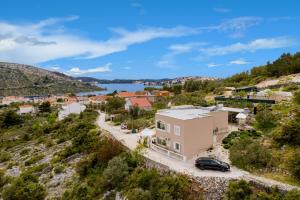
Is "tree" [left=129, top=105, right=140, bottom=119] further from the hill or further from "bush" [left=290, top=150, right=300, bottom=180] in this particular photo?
"bush" [left=290, top=150, right=300, bottom=180]

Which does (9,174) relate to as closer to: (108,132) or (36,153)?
(36,153)

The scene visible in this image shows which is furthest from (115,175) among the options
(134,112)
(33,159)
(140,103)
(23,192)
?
(140,103)

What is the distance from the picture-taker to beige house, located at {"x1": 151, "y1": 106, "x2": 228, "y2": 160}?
2481cm

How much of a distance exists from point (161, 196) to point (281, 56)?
210ft

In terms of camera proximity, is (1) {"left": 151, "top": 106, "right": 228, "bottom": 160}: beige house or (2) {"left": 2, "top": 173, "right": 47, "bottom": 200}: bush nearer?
(2) {"left": 2, "top": 173, "right": 47, "bottom": 200}: bush

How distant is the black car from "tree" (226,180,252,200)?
2675 mm

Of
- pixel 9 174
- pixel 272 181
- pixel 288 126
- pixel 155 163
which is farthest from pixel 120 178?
pixel 9 174

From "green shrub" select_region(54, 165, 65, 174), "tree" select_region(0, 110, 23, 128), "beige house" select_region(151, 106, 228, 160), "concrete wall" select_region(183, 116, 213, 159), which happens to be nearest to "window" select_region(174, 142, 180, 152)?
"beige house" select_region(151, 106, 228, 160)

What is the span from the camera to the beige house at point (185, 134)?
24.8 meters

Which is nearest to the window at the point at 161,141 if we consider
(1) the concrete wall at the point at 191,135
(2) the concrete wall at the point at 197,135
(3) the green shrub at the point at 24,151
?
(1) the concrete wall at the point at 191,135

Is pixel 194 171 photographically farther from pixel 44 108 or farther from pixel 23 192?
pixel 44 108

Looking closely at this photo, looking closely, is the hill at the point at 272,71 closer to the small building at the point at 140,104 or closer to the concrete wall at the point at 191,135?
the small building at the point at 140,104

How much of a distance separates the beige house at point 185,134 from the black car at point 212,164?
2.43m

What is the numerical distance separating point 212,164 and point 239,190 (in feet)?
13.6
